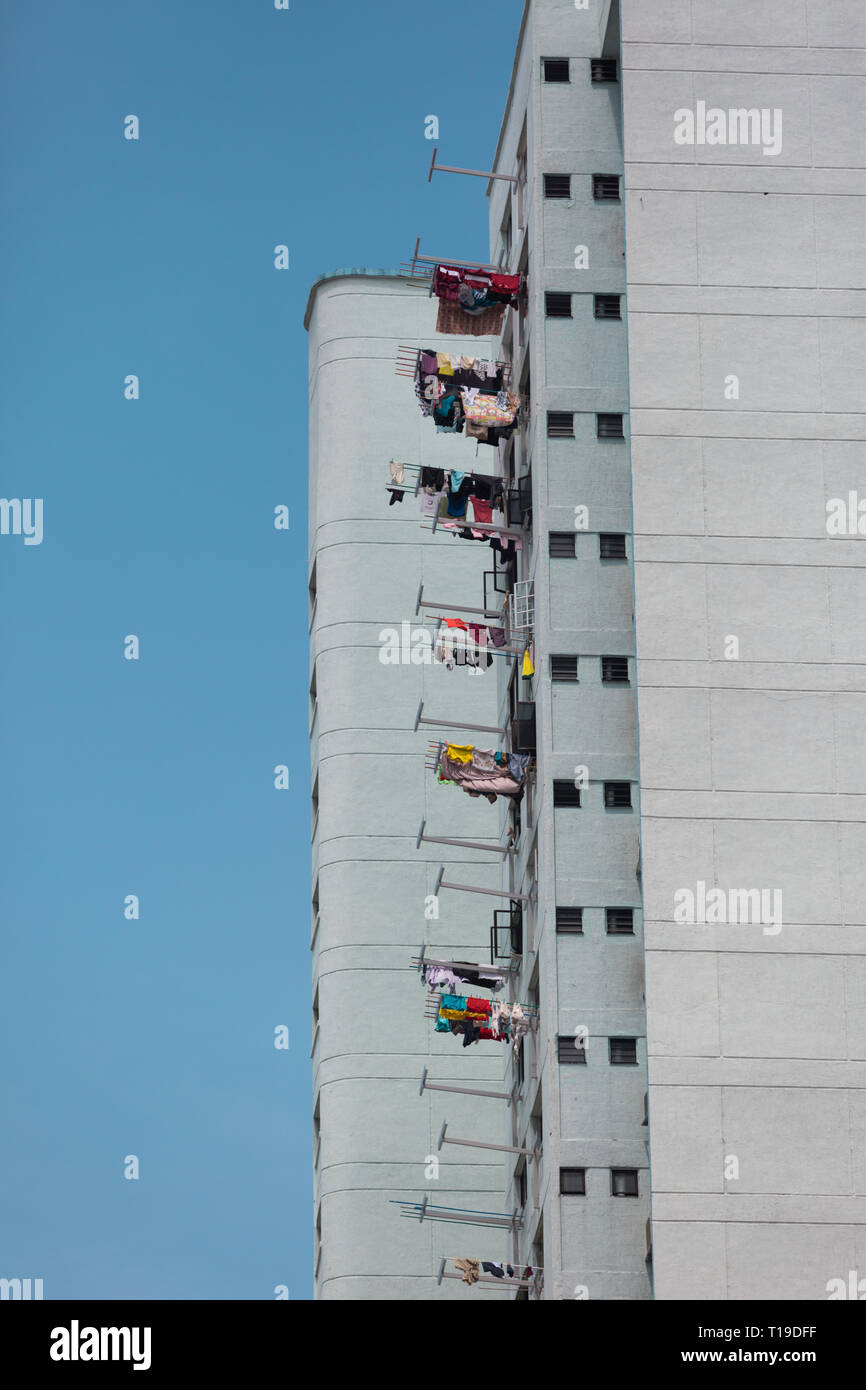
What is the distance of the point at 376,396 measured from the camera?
105188mm

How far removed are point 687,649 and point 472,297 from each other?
16.8m

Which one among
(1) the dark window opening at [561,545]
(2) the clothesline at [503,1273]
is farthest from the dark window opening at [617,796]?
(2) the clothesline at [503,1273]

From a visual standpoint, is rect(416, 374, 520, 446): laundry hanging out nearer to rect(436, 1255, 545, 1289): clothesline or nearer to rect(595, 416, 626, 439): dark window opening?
rect(595, 416, 626, 439): dark window opening

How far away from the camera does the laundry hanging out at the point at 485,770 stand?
74.0m

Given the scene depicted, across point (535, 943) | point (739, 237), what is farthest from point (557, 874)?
point (739, 237)

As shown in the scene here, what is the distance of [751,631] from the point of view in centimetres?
6825

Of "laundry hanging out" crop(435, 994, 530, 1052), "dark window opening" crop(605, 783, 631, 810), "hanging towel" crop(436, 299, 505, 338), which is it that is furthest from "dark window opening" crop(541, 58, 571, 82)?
"laundry hanging out" crop(435, 994, 530, 1052)

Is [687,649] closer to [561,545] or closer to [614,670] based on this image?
[614,670]

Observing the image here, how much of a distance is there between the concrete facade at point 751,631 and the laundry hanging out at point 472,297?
8076 mm

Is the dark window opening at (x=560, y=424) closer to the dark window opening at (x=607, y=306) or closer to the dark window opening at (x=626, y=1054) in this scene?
the dark window opening at (x=607, y=306)

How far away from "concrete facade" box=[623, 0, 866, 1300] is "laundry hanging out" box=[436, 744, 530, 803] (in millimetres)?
7568
